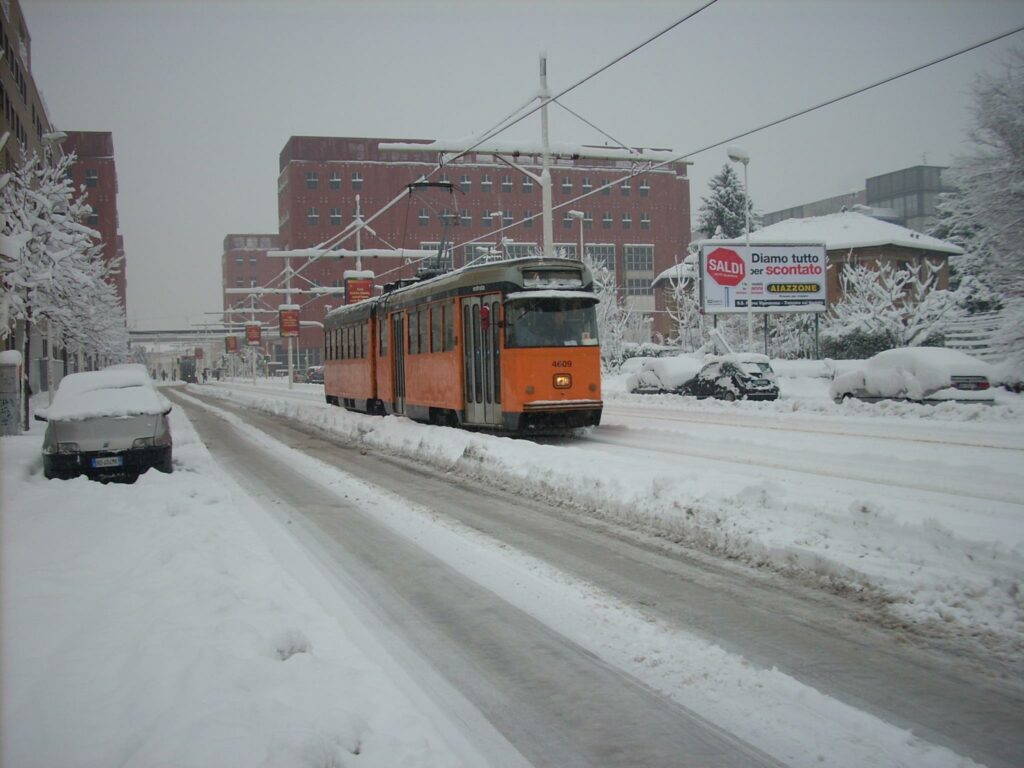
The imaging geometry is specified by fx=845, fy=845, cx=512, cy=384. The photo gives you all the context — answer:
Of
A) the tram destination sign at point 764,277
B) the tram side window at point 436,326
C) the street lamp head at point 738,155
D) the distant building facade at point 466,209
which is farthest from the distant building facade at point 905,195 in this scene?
the tram side window at point 436,326

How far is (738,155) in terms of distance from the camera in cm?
3425

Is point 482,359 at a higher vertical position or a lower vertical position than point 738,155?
lower

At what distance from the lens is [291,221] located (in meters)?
96.3

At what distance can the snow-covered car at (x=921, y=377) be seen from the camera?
2273 centimetres

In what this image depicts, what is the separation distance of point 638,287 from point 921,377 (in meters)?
80.3

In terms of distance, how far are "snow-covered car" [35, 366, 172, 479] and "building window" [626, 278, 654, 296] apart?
297ft

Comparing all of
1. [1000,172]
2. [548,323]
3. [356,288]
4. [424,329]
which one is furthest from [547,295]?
[356,288]

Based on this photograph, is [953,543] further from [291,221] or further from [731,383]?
[291,221]

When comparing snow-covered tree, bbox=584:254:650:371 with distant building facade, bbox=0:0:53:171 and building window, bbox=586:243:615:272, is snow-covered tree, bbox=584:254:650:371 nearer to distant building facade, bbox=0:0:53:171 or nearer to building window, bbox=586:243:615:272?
building window, bbox=586:243:615:272

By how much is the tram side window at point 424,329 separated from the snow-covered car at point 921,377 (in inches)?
509

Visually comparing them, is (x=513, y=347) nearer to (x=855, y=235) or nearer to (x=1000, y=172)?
(x=1000, y=172)

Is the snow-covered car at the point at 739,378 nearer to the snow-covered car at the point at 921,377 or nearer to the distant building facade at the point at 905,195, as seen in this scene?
the snow-covered car at the point at 921,377

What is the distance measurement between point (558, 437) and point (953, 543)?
42.0ft

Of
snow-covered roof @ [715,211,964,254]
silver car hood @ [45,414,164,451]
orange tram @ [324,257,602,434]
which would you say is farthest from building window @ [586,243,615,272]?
silver car hood @ [45,414,164,451]
